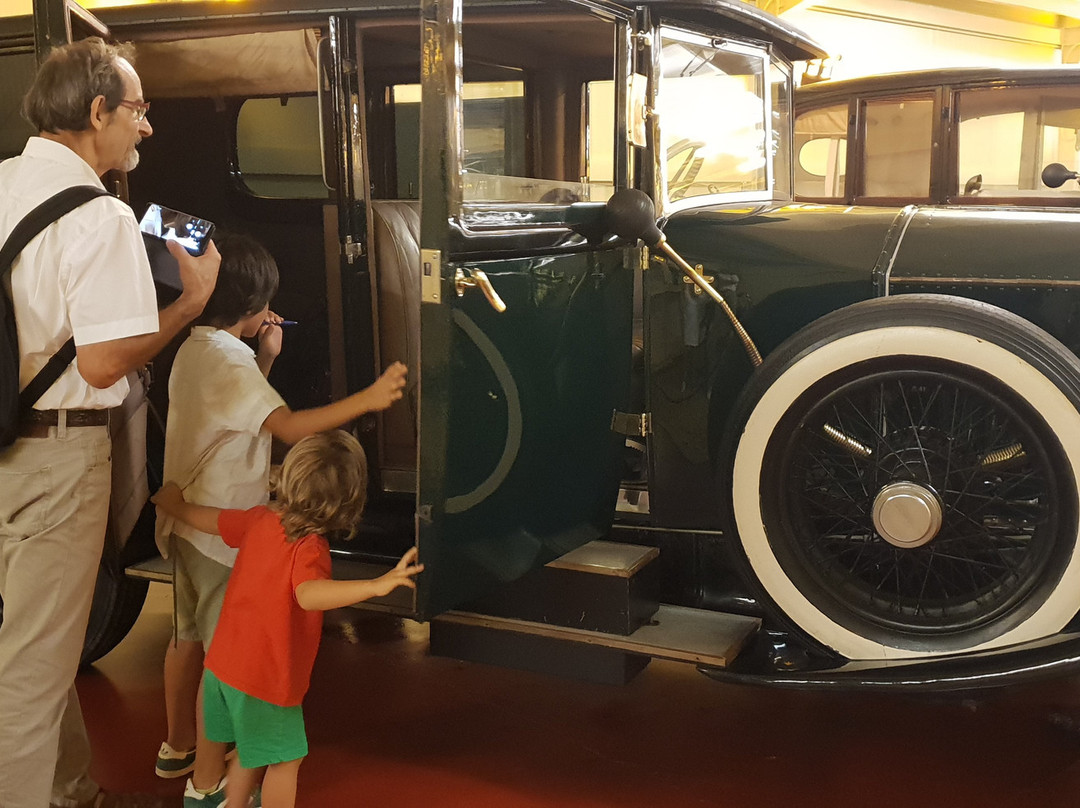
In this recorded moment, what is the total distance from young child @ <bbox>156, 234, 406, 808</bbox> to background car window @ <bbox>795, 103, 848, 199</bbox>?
3.87m

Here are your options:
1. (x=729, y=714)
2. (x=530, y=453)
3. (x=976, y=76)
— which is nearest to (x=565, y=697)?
(x=729, y=714)

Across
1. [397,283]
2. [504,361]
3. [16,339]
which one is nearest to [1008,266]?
[504,361]

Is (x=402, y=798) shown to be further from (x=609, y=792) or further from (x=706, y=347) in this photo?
(x=706, y=347)

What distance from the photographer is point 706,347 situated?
240 centimetres

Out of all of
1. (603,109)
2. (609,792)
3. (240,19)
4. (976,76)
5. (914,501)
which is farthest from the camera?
(976,76)

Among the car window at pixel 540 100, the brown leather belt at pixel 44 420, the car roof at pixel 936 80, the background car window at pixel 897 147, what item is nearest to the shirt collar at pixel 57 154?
the brown leather belt at pixel 44 420

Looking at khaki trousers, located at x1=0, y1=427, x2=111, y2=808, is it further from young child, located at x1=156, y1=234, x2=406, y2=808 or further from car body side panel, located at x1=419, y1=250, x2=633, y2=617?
car body side panel, located at x1=419, y1=250, x2=633, y2=617

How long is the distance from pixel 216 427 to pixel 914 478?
4.94ft

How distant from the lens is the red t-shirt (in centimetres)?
195

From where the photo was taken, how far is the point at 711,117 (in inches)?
105

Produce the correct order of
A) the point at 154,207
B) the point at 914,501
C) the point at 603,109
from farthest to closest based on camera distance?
the point at 603,109 → the point at 154,207 → the point at 914,501

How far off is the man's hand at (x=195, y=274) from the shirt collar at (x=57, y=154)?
0.26 meters

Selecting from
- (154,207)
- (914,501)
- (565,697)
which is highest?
(154,207)

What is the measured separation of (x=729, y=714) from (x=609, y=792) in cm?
52
